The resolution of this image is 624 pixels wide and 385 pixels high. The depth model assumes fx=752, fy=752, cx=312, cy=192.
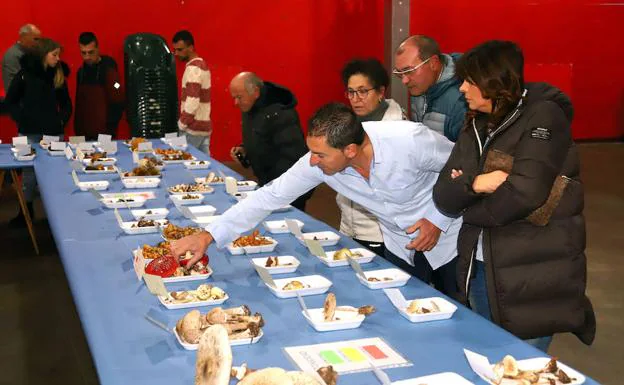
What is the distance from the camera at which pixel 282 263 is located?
Result: 2.53 m

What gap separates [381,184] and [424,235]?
0.76 feet

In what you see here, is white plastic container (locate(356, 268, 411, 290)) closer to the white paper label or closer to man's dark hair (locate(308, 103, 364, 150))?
the white paper label

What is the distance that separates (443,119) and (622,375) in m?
1.38

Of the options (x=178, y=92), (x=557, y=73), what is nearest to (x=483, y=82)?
(x=178, y=92)

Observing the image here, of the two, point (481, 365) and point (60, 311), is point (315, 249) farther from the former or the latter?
point (60, 311)

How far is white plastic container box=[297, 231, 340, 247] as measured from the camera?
2821 mm

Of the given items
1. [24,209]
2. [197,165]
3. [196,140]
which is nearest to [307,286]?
[197,165]

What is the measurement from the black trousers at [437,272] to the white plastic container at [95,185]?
1.79 meters

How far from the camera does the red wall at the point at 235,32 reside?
299 inches

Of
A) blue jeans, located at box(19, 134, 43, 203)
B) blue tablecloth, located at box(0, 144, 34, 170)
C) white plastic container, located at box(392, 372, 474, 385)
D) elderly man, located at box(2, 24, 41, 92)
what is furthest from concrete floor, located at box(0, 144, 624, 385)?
white plastic container, located at box(392, 372, 474, 385)

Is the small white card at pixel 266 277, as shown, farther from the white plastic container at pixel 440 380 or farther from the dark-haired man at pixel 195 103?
the dark-haired man at pixel 195 103

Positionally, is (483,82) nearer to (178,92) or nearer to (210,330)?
(210,330)

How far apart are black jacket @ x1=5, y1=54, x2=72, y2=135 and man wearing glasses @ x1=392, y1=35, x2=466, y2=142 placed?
11.5 ft

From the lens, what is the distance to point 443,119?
3.00 m
